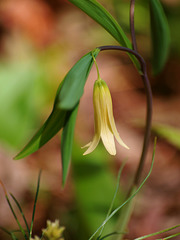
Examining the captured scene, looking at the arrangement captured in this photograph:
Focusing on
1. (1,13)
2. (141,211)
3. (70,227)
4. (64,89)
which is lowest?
(141,211)

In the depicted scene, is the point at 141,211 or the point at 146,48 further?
the point at 146,48

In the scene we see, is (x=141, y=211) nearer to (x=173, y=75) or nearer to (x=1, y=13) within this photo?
(x=173, y=75)

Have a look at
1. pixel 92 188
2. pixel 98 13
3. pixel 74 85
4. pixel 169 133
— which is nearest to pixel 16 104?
pixel 92 188

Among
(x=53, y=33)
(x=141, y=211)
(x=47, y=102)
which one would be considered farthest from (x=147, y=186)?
(x=53, y=33)

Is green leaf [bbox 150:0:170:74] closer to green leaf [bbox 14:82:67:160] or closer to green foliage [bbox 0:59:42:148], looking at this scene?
green leaf [bbox 14:82:67:160]

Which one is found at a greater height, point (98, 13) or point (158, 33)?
point (98, 13)

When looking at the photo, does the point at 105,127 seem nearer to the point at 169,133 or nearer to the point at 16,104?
the point at 169,133

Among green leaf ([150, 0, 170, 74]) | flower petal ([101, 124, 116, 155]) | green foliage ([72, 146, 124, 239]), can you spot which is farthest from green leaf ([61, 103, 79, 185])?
green foliage ([72, 146, 124, 239])
